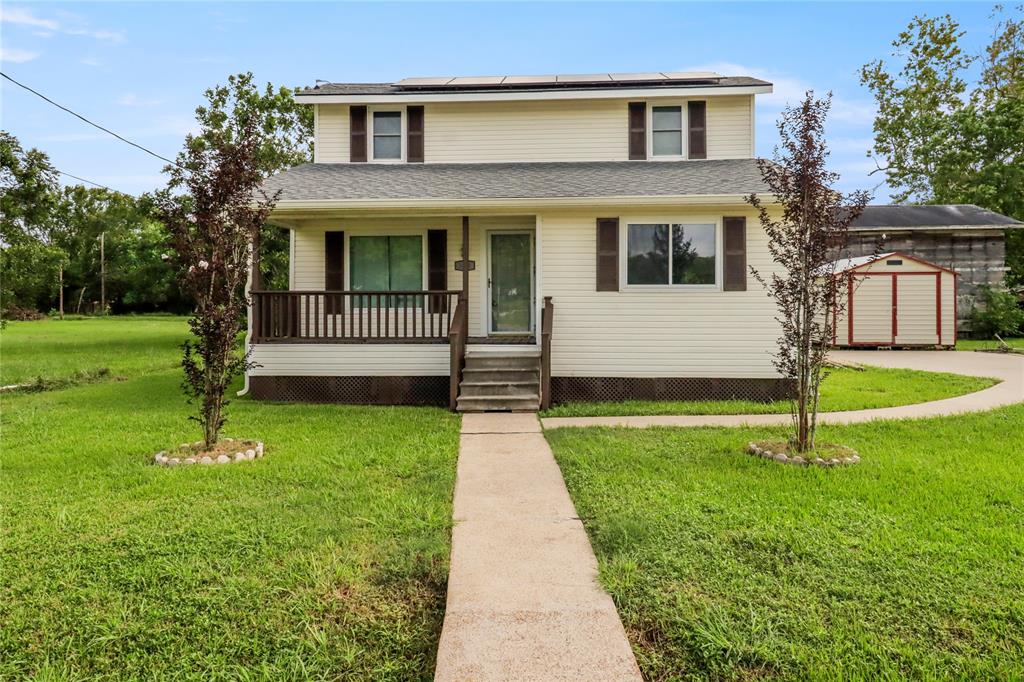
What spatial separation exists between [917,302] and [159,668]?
792 inches

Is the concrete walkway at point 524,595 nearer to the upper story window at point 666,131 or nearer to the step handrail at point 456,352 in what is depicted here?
the step handrail at point 456,352

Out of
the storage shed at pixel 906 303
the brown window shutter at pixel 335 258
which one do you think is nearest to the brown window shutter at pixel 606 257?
the brown window shutter at pixel 335 258

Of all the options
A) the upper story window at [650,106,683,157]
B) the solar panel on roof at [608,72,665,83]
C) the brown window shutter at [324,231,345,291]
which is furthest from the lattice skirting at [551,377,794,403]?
the solar panel on roof at [608,72,665,83]

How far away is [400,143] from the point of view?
12.3 m

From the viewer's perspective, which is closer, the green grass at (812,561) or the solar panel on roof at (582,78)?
the green grass at (812,561)

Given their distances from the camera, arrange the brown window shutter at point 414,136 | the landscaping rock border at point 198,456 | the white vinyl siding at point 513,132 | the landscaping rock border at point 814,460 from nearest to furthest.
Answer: the landscaping rock border at point 814,460 → the landscaping rock border at point 198,456 → the white vinyl siding at point 513,132 → the brown window shutter at point 414,136

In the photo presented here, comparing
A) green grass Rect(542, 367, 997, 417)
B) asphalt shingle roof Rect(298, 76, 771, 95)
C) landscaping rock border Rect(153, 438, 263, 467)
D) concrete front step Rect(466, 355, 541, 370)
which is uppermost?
asphalt shingle roof Rect(298, 76, 771, 95)

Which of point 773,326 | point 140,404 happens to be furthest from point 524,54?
point 140,404

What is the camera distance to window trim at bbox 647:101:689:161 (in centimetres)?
1184

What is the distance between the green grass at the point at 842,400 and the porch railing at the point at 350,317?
106 inches

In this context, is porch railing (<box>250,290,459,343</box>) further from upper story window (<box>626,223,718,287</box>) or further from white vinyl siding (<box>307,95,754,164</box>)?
white vinyl siding (<box>307,95,754,164</box>)

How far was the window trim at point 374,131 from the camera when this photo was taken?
12203 millimetres

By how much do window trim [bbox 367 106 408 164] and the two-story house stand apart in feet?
2.53

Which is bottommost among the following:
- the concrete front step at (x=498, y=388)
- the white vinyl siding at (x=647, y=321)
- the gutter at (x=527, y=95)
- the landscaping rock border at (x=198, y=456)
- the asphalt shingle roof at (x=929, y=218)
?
the landscaping rock border at (x=198, y=456)
